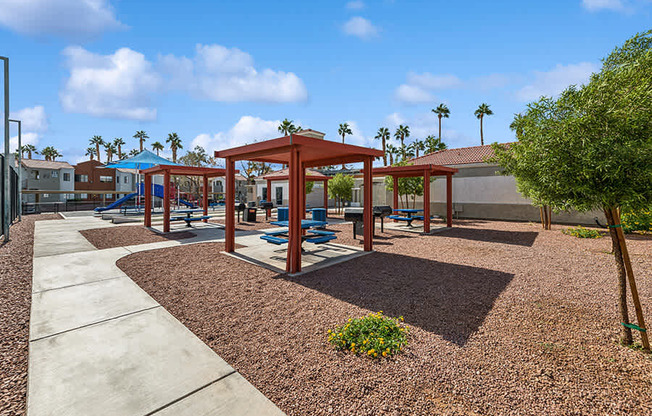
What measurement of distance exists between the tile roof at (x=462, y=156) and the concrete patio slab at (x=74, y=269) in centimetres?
1849

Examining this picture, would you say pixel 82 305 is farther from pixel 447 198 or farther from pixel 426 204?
pixel 447 198

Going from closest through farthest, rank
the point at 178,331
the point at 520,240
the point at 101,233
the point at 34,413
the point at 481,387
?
the point at 34,413 → the point at 481,387 → the point at 178,331 → the point at 520,240 → the point at 101,233

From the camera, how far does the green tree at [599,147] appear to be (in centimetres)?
282

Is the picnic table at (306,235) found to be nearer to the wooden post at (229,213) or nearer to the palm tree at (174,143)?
the wooden post at (229,213)

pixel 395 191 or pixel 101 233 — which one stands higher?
pixel 395 191

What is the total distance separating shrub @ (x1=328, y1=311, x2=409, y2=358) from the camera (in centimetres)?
327

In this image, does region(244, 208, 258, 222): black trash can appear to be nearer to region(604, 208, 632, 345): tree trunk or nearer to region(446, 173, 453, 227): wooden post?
region(446, 173, 453, 227): wooden post

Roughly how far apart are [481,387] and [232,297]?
3738 mm

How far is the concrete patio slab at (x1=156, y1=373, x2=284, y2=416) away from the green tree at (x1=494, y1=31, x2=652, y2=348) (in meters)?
Answer: 3.70

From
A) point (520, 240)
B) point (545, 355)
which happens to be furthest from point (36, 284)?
point (520, 240)

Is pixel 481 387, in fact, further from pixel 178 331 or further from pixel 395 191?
pixel 395 191

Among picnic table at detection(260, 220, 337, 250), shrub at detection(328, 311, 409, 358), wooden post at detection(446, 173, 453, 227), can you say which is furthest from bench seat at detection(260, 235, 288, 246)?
wooden post at detection(446, 173, 453, 227)

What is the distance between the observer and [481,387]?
104 inches

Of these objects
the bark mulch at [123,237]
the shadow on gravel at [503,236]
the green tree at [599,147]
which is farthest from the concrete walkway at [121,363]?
the shadow on gravel at [503,236]
